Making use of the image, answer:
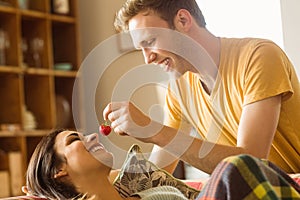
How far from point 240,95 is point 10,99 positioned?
2030 mm

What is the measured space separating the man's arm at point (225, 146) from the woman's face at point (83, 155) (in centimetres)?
10

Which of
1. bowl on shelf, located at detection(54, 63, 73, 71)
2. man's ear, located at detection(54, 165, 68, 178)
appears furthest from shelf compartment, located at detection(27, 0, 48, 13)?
man's ear, located at detection(54, 165, 68, 178)

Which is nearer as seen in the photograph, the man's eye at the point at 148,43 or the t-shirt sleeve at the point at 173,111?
the man's eye at the point at 148,43

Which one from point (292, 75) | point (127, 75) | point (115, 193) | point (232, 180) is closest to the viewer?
point (232, 180)

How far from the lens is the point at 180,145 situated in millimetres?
1671

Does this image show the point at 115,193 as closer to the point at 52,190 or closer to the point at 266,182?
the point at 52,190

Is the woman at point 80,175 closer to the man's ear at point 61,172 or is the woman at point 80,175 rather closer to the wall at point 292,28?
the man's ear at point 61,172

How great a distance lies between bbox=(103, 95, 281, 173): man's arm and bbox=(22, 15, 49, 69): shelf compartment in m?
2.14

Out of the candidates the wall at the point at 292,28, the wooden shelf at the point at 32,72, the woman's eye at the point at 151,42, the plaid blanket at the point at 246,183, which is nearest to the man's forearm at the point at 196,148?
the woman's eye at the point at 151,42

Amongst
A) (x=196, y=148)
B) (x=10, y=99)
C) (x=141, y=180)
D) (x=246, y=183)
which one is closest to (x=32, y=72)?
(x=10, y=99)

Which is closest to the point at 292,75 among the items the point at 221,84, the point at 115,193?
the point at 221,84

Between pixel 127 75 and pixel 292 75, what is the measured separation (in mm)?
1678

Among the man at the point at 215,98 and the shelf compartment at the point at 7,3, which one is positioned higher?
the shelf compartment at the point at 7,3

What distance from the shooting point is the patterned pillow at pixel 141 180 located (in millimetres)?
1730
